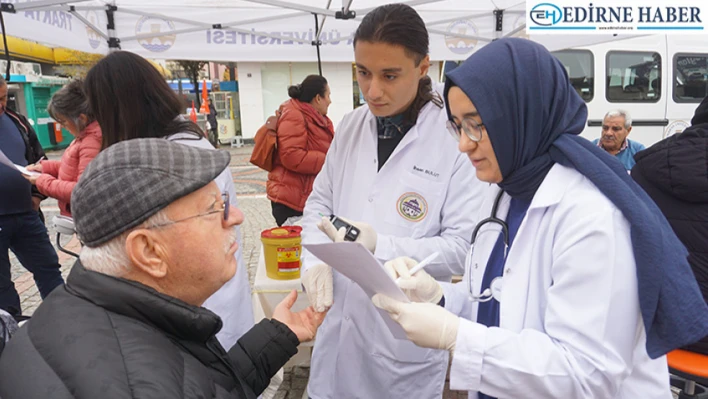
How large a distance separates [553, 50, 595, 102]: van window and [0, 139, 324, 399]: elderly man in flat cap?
8.64 metres

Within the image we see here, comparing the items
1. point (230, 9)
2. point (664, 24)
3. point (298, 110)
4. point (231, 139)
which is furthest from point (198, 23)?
point (231, 139)

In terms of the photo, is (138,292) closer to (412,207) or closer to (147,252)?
(147,252)

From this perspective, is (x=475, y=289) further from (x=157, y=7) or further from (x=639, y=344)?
(x=157, y=7)

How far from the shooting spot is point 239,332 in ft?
6.81

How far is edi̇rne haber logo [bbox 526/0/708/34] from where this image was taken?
4.30m

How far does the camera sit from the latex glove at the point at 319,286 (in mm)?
1756

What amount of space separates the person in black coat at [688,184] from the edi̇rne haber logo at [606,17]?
2167 millimetres

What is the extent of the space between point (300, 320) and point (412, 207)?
0.62 metres

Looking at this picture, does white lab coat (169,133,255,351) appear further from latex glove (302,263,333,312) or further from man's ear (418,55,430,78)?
man's ear (418,55,430,78)

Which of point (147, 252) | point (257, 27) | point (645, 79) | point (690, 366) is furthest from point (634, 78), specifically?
point (147, 252)

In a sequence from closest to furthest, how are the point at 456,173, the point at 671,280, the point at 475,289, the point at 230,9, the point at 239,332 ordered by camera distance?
1. the point at 671,280
2. the point at 475,289
3. the point at 456,173
4. the point at 239,332
5. the point at 230,9

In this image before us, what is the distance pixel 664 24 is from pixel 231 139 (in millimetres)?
16800

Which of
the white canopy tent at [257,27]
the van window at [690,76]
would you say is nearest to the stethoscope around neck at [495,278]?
the white canopy tent at [257,27]

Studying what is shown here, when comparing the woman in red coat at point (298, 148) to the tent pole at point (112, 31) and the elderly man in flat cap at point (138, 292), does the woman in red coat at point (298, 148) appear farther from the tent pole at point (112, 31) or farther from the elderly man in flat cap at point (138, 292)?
the elderly man in flat cap at point (138, 292)
